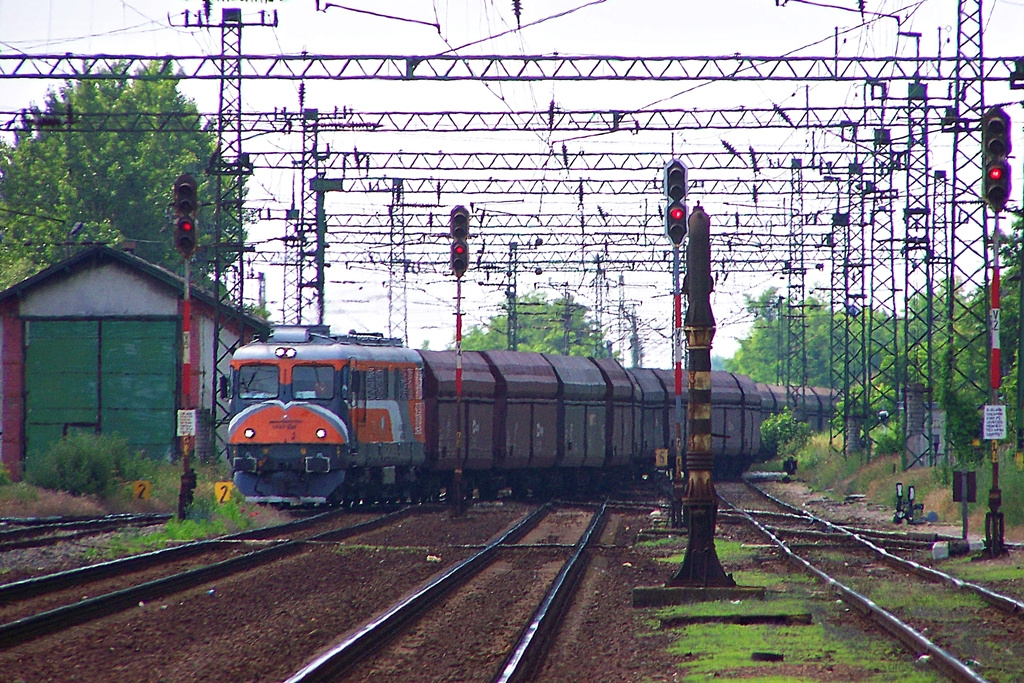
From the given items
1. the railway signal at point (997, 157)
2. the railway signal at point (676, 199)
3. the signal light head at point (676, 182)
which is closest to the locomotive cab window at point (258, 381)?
the railway signal at point (676, 199)

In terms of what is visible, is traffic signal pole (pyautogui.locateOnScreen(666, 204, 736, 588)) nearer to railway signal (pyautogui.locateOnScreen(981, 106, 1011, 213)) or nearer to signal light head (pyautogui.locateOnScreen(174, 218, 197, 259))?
railway signal (pyautogui.locateOnScreen(981, 106, 1011, 213))

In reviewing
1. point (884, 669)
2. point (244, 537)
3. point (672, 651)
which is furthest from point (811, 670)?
point (244, 537)

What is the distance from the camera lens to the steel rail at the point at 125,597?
11.5m

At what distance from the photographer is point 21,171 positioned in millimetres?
79062

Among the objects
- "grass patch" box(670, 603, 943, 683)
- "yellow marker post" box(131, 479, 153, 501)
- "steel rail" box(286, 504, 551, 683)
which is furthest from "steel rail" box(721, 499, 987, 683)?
"yellow marker post" box(131, 479, 153, 501)

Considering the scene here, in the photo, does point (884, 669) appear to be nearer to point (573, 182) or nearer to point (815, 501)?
point (815, 501)

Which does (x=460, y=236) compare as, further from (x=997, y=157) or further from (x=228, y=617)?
(x=228, y=617)

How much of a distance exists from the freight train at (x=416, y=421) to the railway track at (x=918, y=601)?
6999 millimetres

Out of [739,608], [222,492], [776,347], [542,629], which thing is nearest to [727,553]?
[739,608]

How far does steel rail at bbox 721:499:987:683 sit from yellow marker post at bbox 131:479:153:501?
17124 mm

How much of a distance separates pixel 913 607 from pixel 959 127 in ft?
61.8

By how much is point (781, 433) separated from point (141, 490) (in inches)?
1440

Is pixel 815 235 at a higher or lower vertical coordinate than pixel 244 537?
higher

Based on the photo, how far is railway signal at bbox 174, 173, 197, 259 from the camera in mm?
21984
